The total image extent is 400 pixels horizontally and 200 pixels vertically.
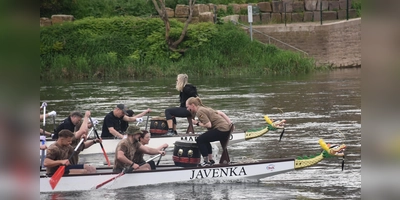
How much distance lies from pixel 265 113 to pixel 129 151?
12756 mm

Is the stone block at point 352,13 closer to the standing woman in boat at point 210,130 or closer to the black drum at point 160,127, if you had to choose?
the black drum at point 160,127

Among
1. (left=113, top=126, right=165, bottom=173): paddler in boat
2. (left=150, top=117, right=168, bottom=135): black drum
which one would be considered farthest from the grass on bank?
(left=113, top=126, right=165, bottom=173): paddler in boat

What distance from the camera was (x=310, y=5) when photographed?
161ft

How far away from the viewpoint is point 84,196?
39.9 feet

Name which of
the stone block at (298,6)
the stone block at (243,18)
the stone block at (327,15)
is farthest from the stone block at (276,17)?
the stone block at (327,15)

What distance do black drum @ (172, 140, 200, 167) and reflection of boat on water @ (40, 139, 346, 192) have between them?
18cm

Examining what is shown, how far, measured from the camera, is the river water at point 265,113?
12328 mm

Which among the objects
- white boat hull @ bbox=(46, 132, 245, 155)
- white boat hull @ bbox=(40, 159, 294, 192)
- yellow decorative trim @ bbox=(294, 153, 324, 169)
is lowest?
white boat hull @ bbox=(46, 132, 245, 155)

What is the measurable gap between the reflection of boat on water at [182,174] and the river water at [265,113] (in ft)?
0.48

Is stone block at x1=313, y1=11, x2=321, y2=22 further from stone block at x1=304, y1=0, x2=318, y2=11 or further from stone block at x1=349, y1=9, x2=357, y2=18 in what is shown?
stone block at x1=349, y1=9, x2=357, y2=18

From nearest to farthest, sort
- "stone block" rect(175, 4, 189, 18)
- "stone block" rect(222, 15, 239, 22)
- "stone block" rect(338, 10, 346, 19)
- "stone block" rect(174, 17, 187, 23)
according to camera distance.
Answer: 1. "stone block" rect(222, 15, 239, 22)
2. "stone block" rect(174, 17, 187, 23)
3. "stone block" rect(175, 4, 189, 18)
4. "stone block" rect(338, 10, 346, 19)

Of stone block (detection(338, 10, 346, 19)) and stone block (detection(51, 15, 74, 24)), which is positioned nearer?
stone block (detection(51, 15, 74, 24))

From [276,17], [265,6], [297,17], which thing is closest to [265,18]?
[276,17]

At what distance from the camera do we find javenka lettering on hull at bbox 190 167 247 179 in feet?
41.0
